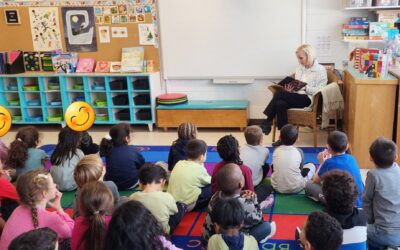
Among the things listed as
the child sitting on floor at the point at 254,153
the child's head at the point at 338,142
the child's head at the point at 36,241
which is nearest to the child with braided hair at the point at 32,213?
the child's head at the point at 36,241

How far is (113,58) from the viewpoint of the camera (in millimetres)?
6355

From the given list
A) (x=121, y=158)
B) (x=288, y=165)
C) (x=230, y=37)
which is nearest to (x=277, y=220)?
(x=288, y=165)

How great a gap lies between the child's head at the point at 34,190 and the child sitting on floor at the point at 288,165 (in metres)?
1.85

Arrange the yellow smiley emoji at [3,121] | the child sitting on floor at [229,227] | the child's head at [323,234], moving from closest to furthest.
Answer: the child's head at [323,234] → the child sitting on floor at [229,227] → the yellow smiley emoji at [3,121]

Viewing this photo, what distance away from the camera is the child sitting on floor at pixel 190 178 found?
3.21 metres

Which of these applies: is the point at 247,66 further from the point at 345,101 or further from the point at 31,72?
the point at 31,72

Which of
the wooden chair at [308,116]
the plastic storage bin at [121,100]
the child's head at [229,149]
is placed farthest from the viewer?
the plastic storage bin at [121,100]

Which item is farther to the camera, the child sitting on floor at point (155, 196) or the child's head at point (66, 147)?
the child's head at point (66, 147)

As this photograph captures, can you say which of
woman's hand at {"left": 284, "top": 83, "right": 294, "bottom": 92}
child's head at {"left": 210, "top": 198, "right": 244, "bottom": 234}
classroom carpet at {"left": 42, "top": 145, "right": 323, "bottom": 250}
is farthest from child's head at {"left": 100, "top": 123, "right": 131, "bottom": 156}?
woman's hand at {"left": 284, "top": 83, "right": 294, "bottom": 92}

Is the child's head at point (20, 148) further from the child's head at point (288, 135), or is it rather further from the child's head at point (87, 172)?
the child's head at point (288, 135)

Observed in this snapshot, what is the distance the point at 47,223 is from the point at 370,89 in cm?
313

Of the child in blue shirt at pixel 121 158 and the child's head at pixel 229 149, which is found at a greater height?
the child's head at pixel 229 149

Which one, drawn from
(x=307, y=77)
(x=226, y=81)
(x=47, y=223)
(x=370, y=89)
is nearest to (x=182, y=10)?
(x=226, y=81)

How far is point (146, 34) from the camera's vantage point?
6.15 metres
